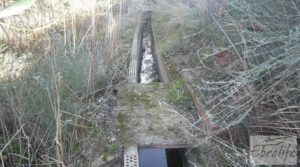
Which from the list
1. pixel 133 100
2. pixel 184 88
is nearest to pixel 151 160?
pixel 133 100

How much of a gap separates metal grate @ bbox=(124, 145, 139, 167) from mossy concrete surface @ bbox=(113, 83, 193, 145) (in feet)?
0.24

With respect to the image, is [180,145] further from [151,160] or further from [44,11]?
[44,11]

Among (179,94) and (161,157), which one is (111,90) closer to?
(179,94)

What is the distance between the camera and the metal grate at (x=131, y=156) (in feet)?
7.06

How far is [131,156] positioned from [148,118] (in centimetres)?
51

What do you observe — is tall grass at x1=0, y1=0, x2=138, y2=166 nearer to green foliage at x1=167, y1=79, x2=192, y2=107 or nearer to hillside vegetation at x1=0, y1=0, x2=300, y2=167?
hillside vegetation at x1=0, y1=0, x2=300, y2=167

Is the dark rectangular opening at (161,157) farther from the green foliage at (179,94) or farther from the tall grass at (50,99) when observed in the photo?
the green foliage at (179,94)

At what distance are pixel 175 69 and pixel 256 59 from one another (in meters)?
1.48

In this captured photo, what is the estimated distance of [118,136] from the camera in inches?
95.7

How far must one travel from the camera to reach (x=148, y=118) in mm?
2678

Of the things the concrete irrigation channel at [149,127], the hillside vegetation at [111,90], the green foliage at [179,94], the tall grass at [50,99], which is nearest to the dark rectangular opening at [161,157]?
the concrete irrigation channel at [149,127]

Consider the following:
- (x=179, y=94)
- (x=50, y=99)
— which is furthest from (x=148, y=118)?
(x=50, y=99)

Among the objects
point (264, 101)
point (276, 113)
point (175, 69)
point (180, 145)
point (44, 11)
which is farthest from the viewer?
point (175, 69)

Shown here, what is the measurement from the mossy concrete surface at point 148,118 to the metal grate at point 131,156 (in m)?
0.07
